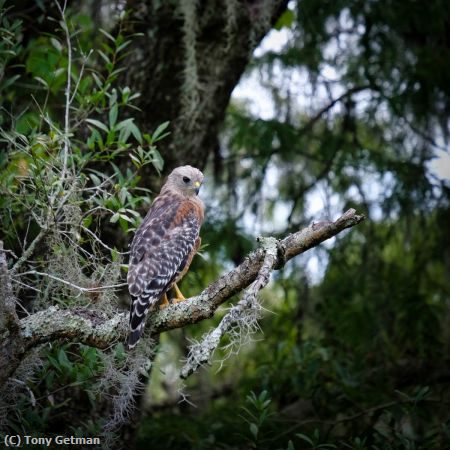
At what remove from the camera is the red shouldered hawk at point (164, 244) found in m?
4.01

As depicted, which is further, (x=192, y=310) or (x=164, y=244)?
(x=164, y=244)

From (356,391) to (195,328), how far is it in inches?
62.7

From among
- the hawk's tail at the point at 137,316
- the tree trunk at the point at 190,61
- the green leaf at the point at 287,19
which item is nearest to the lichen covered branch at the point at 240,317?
the hawk's tail at the point at 137,316

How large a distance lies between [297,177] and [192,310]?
360 centimetres

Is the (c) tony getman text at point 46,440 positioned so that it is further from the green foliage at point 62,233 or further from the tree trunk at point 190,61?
the tree trunk at point 190,61

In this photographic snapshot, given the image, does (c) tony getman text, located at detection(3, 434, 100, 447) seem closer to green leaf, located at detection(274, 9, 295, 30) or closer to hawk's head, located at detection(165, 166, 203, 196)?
hawk's head, located at detection(165, 166, 203, 196)

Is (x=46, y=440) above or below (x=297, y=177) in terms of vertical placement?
below

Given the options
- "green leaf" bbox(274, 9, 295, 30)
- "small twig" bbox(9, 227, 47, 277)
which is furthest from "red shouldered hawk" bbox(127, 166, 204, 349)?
"green leaf" bbox(274, 9, 295, 30)

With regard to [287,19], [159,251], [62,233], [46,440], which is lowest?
[46,440]

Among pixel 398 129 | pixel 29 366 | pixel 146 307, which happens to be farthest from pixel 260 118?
pixel 29 366

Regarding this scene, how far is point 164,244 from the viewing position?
463 centimetres

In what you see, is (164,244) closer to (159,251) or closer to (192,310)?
(159,251)

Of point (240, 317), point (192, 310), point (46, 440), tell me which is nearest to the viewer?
point (240, 317)

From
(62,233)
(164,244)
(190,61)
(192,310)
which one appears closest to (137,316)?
(192,310)
